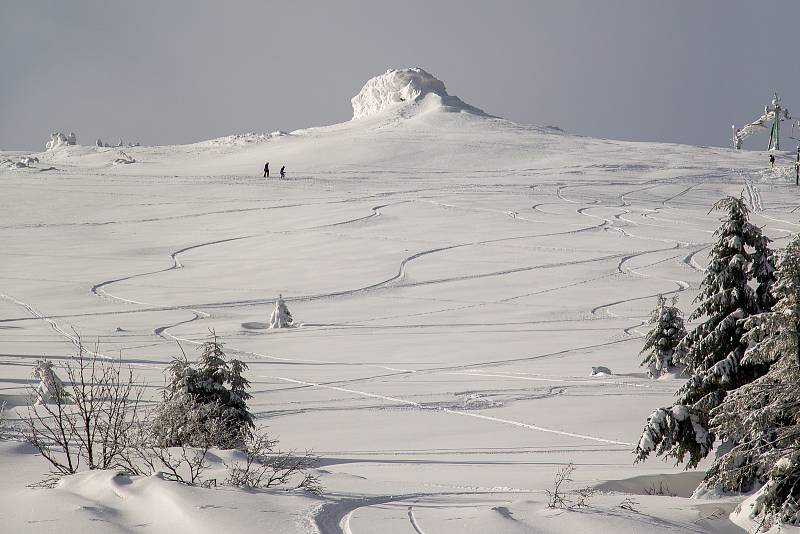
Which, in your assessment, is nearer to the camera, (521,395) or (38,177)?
(521,395)

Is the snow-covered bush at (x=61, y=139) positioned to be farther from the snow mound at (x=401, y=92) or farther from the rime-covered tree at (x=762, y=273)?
the rime-covered tree at (x=762, y=273)

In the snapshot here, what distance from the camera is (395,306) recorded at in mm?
32875

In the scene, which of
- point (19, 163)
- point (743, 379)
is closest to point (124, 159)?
point (19, 163)

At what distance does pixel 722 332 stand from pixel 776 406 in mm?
3482

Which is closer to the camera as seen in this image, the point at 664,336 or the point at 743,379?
the point at 743,379

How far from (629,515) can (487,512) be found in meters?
Answer: 1.22

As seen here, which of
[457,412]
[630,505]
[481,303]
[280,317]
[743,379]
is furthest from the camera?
[481,303]

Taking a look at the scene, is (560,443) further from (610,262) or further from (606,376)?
(610,262)

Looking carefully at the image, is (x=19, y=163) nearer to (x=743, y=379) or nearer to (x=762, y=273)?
(x=762, y=273)

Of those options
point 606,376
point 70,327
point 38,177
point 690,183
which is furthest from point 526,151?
point 606,376

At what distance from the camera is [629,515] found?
7266 millimetres

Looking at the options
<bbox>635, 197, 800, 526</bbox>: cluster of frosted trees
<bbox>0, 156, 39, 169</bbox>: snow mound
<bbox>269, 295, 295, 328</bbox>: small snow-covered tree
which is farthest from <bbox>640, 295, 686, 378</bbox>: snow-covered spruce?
<bbox>0, 156, 39, 169</bbox>: snow mound

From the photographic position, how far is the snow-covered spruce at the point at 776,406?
7469mm

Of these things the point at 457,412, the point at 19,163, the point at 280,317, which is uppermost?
the point at 19,163
